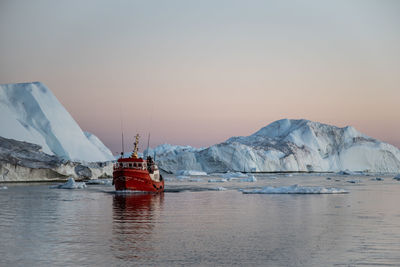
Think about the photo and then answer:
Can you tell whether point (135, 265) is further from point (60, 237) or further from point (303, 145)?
point (303, 145)

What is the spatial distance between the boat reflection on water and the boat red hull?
9955mm

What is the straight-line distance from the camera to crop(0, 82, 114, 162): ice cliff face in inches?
2579

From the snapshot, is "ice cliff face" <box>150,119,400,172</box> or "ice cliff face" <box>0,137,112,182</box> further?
"ice cliff face" <box>150,119,400,172</box>

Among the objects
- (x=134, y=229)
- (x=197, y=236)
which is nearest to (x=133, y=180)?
(x=134, y=229)

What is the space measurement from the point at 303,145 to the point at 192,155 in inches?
1238

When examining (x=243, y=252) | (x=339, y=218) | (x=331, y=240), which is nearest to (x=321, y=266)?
(x=243, y=252)

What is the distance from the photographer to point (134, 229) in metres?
16.4

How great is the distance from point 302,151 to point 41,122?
220 ft

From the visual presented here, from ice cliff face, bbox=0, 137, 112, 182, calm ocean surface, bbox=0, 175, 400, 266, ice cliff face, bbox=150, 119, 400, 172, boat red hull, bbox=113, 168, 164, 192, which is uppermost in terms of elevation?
ice cliff face, bbox=150, 119, 400, 172

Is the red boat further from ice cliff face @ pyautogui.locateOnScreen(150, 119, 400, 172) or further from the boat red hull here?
ice cliff face @ pyautogui.locateOnScreen(150, 119, 400, 172)

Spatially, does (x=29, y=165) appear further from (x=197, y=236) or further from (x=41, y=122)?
(x=197, y=236)

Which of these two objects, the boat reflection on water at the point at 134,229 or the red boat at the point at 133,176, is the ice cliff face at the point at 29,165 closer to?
the red boat at the point at 133,176

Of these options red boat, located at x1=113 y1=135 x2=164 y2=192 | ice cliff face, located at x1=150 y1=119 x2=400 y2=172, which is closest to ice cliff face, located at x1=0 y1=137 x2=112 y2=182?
red boat, located at x1=113 y1=135 x2=164 y2=192

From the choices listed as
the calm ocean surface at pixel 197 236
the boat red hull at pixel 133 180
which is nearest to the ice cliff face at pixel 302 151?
the boat red hull at pixel 133 180
